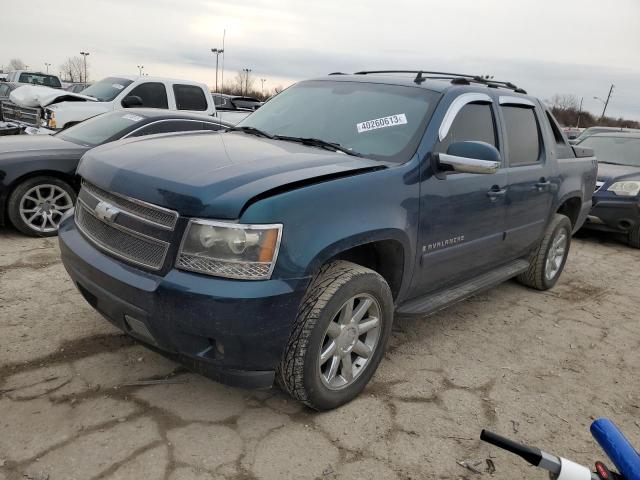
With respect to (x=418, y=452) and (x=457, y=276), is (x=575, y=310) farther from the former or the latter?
(x=418, y=452)

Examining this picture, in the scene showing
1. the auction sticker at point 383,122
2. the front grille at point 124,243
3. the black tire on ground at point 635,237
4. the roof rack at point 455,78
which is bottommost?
Answer: the black tire on ground at point 635,237

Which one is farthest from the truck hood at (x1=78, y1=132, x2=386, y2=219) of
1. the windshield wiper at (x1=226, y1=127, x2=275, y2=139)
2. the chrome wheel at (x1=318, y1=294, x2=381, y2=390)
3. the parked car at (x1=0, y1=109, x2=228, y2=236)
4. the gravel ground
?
the parked car at (x1=0, y1=109, x2=228, y2=236)

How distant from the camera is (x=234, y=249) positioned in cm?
231

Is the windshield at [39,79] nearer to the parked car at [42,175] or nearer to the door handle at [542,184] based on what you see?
the parked car at [42,175]

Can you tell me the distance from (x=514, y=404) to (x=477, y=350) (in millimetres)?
711

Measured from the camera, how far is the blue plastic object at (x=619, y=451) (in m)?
Answer: 1.23

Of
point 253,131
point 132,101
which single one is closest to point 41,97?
point 132,101

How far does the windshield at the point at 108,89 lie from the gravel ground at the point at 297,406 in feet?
22.0

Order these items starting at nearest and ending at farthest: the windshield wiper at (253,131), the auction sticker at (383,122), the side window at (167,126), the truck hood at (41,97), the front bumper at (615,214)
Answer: the auction sticker at (383,122) → the windshield wiper at (253,131) → the side window at (167,126) → the front bumper at (615,214) → the truck hood at (41,97)

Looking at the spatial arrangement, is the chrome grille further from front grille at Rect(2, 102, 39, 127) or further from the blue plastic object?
front grille at Rect(2, 102, 39, 127)

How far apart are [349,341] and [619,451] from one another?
169 centimetres

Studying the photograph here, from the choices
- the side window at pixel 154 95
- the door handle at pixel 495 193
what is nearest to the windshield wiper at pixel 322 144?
the door handle at pixel 495 193

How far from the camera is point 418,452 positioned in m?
2.61

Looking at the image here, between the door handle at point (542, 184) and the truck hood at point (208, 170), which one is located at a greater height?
the truck hood at point (208, 170)
